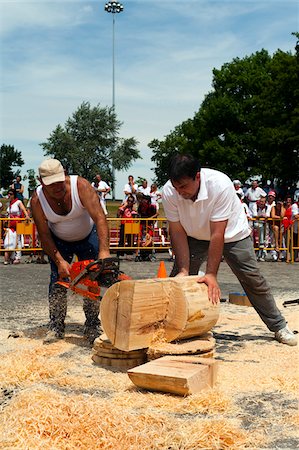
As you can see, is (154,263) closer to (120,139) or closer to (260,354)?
(260,354)

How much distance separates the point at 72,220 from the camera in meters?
5.86

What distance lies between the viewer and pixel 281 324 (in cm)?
589

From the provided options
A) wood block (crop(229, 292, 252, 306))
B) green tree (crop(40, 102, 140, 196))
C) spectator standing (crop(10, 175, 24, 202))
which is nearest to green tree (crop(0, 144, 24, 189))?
green tree (crop(40, 102, 140, 196))

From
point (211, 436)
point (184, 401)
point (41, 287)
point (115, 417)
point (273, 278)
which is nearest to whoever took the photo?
point (211, 436)

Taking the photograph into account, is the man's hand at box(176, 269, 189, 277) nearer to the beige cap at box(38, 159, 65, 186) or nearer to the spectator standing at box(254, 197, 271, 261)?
the beige cap at box(38, 159, 65, 186)

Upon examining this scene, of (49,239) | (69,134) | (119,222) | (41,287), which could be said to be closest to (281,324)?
(49,239)

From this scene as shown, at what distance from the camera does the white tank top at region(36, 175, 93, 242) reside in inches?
224

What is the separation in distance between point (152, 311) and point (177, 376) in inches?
39.3

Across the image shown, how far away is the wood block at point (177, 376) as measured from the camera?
4.19 m

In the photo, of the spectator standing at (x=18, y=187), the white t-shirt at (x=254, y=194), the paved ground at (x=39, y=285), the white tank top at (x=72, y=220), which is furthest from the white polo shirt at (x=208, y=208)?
the spectator standing at (x=18, y=187)

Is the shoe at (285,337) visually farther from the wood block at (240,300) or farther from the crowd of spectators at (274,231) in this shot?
the crowd of spectators at (274,231)

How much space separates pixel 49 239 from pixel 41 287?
4.48 m

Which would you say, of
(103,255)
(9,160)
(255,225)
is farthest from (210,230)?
(9,160)

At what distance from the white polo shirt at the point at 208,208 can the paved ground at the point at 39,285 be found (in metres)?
2.50
